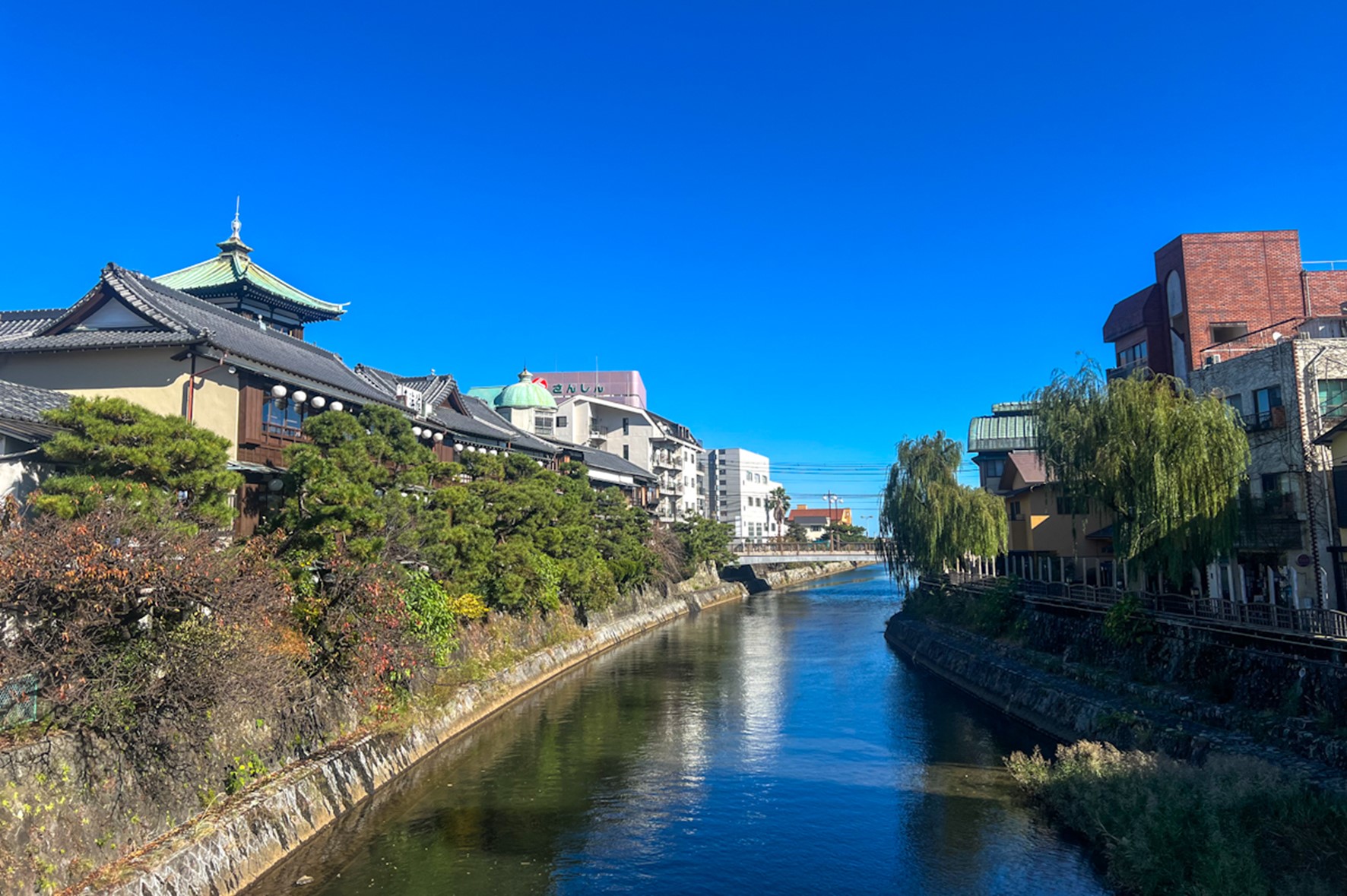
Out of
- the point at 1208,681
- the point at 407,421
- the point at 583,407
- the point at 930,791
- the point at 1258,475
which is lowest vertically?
the point at 930,791

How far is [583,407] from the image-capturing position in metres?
81.9

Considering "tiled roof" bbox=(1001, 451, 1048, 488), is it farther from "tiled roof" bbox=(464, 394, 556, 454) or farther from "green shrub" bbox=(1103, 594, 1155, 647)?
"tiled roof" bbox=(464, 394, 556, 454)

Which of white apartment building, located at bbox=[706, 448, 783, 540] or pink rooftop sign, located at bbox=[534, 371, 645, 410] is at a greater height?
pink rooftop sign, located at bbox=[534, 371, 645, 410]

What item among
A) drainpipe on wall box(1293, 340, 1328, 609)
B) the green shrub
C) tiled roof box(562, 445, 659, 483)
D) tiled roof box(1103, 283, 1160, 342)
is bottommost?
the green shrub

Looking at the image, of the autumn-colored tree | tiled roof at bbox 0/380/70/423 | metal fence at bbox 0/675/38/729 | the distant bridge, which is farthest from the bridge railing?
metal fence at bbox 0/675/38/729

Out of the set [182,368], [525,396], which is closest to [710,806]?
[182,368]

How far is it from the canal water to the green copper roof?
86.9 ft

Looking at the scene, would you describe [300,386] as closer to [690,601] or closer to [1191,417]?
[1191,417]

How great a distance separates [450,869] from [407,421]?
15.7 m

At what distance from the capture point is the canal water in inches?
607

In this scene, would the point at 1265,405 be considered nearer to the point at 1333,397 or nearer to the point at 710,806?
the point at 1333,397

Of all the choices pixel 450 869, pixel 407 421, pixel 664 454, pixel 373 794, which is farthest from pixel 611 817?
pixel 664 454

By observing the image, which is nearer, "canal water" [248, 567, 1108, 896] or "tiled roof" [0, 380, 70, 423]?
"canal water" [248, 567, 1108, 896]

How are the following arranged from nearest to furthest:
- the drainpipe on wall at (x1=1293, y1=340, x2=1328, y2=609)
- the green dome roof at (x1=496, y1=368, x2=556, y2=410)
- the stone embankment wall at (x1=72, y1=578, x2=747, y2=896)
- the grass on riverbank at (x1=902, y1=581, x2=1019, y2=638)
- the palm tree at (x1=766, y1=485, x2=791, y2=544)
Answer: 1. the stone embankment wall at (x1=72, y1=578, x2=747, y2=896)
2. the drainpipe on wall at (x1=1293, y1=340, x2=1328, y2=609)
3. the grass on riverbank at (x1=902, y1=581, x2=1019, y2=638)
4. the green dome roof at (x1=496, y1=368, x2=556, y2=410)
5. the palm tree at (x1=766, y1=485, x2=791, y2=544)
